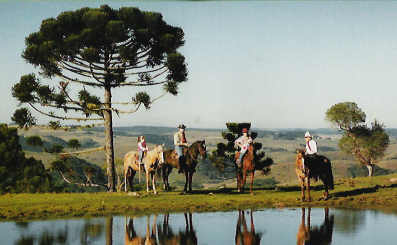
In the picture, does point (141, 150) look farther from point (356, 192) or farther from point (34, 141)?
point (34, 141)

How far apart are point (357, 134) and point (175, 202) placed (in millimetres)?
53418

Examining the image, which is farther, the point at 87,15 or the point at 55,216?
the point at 87,15

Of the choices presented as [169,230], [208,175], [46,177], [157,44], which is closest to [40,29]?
[157,44]

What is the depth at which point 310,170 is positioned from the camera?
21.7 meters

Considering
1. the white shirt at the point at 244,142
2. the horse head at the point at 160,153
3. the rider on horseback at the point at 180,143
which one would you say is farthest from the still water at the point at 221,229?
the horse head at the point at 160,153

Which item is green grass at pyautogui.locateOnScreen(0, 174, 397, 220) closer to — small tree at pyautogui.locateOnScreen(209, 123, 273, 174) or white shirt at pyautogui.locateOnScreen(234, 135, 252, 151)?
white shirt at pyautogui.locateOnScreen(234, 135, 252, 151)

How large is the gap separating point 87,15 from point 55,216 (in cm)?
1546

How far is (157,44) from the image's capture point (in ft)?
110

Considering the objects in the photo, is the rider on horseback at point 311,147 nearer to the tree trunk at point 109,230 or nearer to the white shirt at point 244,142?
the white shirt at point 244,142

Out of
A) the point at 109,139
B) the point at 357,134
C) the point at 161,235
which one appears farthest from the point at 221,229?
the point at 357,134

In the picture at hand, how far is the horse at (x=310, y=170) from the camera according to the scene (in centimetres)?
2141

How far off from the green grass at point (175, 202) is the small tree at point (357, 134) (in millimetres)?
43145

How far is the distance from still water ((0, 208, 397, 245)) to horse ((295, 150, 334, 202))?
8.22 ft

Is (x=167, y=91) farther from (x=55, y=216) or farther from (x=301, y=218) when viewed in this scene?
(x=301, y=218)
